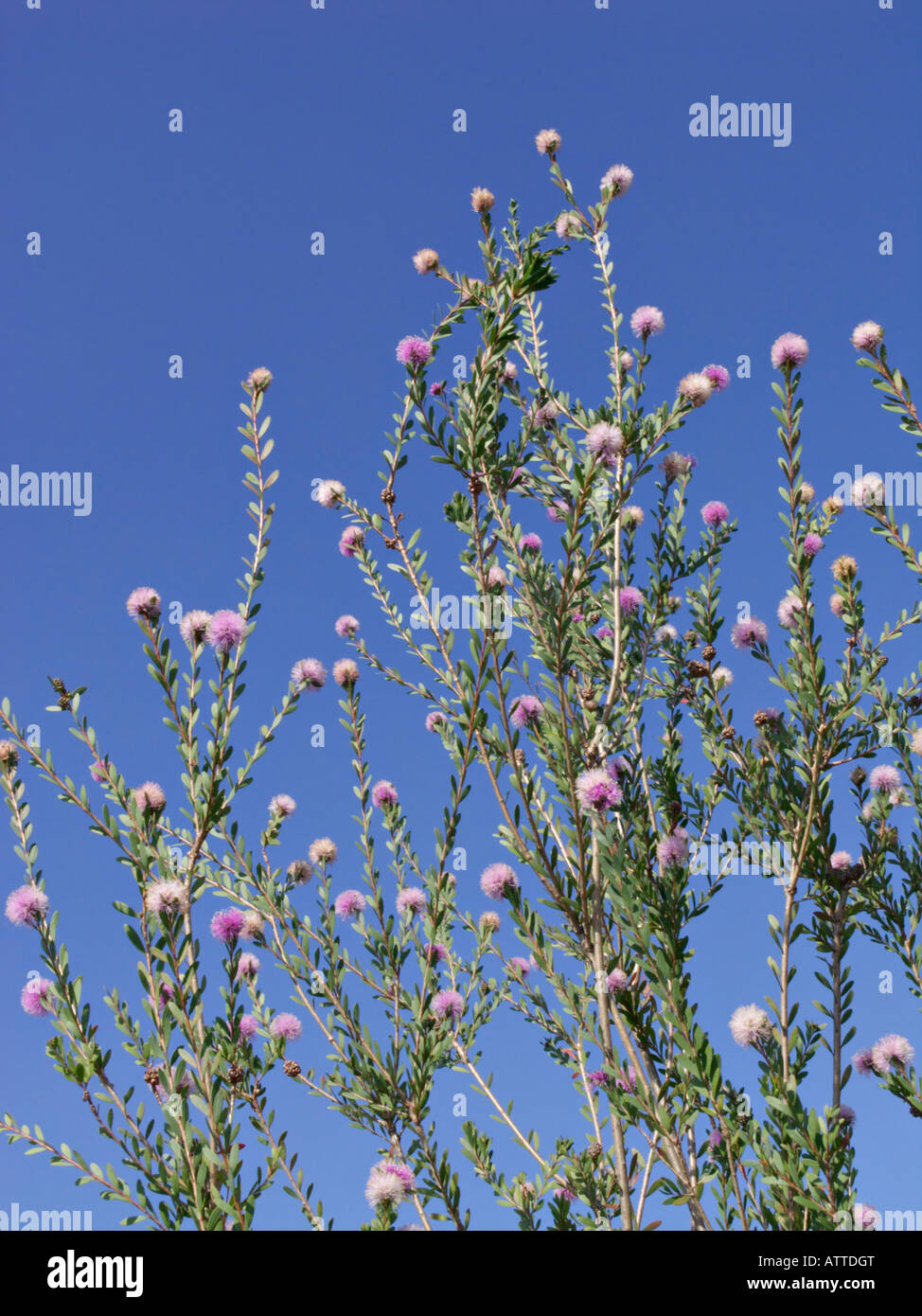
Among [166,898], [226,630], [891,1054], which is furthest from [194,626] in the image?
[891,1054]

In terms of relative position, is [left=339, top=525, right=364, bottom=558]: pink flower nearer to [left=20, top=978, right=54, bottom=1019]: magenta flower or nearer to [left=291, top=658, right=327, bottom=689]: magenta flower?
[left=291, top=658, right=327, bottom=689]: magenta flower

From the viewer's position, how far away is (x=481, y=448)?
2.83 m

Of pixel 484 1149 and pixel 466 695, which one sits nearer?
pixel 466 695

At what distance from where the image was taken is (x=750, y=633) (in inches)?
151

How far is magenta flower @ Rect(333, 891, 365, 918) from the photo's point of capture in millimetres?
3854

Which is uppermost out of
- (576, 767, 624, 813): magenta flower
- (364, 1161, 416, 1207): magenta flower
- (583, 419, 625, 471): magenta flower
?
(583, 419, 625, 471): magenta flower

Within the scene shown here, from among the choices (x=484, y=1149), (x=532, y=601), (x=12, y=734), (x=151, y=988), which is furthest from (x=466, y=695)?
(x=484, y=1149)

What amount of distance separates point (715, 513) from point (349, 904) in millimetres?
2417

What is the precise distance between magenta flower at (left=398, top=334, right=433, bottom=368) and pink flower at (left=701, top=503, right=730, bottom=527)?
5.47 ft

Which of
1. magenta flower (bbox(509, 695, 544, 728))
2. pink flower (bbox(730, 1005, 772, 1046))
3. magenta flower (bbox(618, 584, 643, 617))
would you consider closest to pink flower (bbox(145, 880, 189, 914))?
magenta flower (bbox(509, 695, 544, 728))

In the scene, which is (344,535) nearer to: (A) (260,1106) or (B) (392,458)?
(B) (392,458)

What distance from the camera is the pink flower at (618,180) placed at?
3.98 m

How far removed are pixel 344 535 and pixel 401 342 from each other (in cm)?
112

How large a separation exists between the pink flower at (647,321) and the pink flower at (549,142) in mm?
1147
